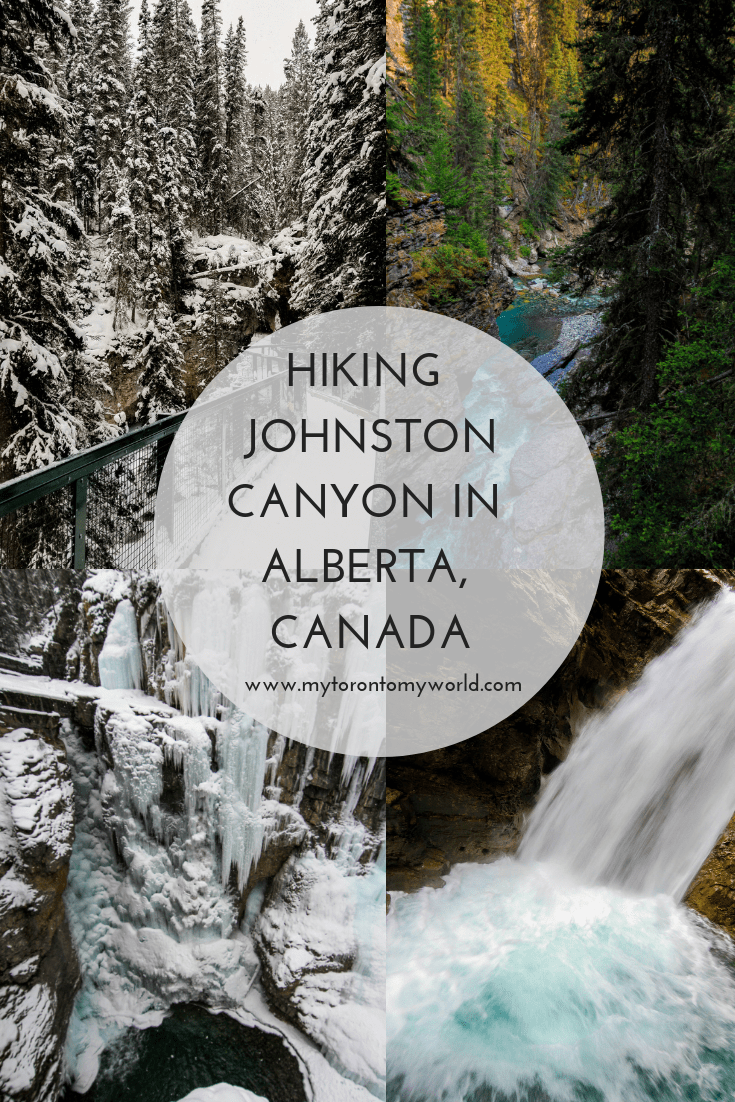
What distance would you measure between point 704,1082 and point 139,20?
6142 mm

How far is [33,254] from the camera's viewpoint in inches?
118

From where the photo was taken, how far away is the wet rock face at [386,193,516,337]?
9.86 feet

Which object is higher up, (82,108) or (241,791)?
(82,108)

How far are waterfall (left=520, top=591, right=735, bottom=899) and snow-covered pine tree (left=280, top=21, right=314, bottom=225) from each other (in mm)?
3187

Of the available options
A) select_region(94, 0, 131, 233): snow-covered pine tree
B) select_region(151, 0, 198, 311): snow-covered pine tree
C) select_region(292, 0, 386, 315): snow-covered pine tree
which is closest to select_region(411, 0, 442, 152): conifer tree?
select_region(292, 0, 386, 315): snow-covered pine tree

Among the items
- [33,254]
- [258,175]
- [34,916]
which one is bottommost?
[34,916]

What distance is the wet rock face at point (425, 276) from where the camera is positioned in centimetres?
301

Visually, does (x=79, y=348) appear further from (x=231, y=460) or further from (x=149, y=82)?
(x=149, y=82)

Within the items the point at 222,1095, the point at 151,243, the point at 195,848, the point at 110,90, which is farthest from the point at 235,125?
the point at 222,1095

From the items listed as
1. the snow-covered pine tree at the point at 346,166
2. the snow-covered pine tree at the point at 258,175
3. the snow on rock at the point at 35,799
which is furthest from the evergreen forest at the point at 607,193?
the snow on rock at the point at 35,799

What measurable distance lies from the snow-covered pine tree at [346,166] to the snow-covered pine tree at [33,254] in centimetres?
124

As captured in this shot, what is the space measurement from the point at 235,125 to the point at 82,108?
31.3 inches

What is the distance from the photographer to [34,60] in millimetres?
2998

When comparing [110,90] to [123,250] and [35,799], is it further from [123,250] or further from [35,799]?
[35,799]
